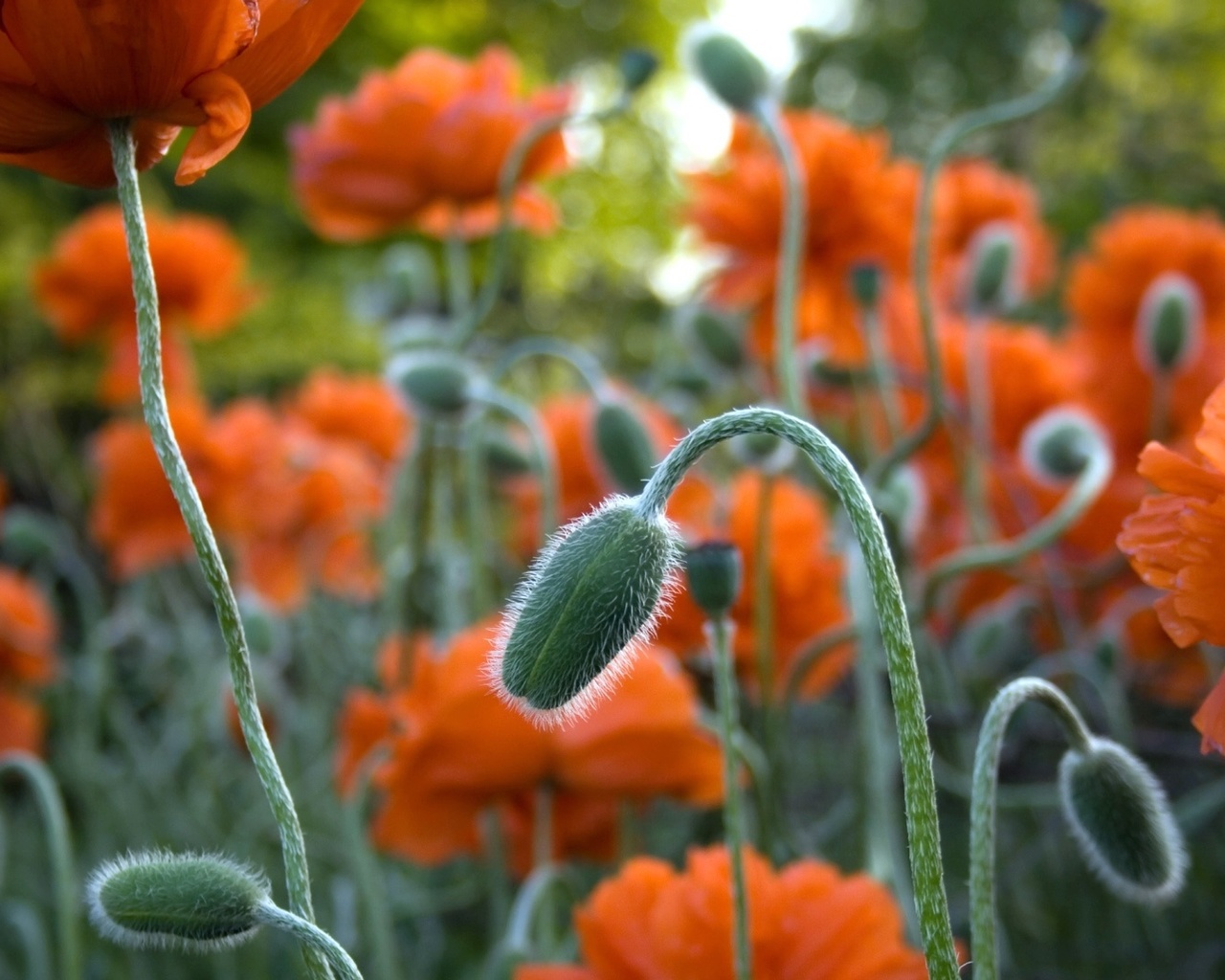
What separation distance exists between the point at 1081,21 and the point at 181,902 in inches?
32.2

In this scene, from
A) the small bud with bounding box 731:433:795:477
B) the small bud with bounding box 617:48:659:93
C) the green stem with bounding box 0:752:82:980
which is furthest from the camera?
the small bud with bounding box 617:48:659:93

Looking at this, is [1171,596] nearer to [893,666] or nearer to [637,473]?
[893,666]

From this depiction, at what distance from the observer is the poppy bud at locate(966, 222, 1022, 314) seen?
1305 millimetres

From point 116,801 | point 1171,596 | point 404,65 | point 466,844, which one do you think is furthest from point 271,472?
point 1171,596

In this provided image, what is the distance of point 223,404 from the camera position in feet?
19.4

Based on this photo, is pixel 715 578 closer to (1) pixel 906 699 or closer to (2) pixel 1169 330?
(1) pixel 906 699

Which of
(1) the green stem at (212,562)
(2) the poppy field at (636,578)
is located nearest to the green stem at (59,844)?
(2) the poppy field at (636,578)

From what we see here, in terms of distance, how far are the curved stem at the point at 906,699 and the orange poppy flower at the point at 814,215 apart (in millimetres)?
840

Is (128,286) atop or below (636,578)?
atop

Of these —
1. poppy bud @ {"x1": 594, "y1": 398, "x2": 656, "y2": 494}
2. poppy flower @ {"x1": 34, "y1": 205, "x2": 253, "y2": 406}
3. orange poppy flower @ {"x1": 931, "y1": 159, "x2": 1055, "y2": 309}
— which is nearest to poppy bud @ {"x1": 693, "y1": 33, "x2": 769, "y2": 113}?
poppy bud @ {"x1": 594, "y1": 398, "x2": 656, "y2": 494}

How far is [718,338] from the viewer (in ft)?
4.27

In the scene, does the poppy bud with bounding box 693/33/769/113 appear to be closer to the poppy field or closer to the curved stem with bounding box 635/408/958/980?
the poppy field

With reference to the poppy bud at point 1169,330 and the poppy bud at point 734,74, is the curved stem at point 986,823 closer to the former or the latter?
the poppy bud at point 734,74

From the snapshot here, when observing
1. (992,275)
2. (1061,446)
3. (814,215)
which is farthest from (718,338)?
(1061,446)
